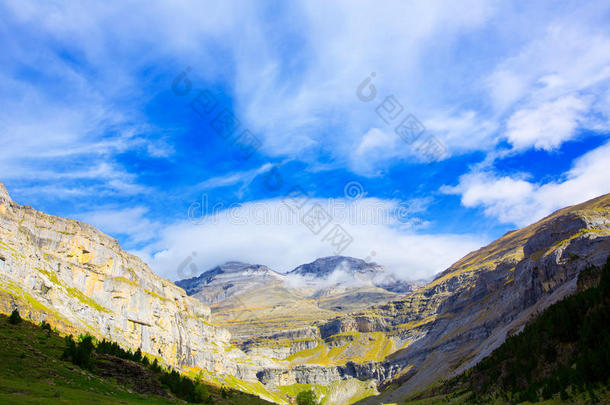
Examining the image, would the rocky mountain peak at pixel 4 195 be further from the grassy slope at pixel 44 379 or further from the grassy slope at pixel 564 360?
the grassy slope at pixel 564 360

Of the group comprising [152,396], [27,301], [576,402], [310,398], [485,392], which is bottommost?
[310,398]

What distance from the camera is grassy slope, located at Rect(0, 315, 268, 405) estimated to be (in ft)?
90.8

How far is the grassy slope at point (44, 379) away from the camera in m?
27.7

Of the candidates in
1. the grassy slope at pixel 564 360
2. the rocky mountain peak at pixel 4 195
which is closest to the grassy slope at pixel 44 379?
the grassy slope at pixel 564 360

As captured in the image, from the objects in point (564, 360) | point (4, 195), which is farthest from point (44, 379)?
point (4, 195)

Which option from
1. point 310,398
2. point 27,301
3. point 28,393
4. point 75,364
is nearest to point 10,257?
point 27,301

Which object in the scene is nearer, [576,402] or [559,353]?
[576,402]

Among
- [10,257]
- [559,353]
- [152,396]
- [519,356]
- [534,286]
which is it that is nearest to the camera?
[559,353]

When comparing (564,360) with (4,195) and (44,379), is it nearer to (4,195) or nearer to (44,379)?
(44,379)

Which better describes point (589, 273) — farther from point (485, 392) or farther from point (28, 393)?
point (28, 393)

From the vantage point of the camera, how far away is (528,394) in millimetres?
Result: 36844

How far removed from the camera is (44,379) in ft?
110

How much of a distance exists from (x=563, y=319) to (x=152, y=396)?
47.5 meters

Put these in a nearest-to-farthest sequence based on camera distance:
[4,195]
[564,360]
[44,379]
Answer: [44,379]
[564,360]
[4,195]
